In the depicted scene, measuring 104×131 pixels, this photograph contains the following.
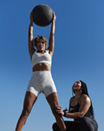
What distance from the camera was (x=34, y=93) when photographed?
17.1 ft

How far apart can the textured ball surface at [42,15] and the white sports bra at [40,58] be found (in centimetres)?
91

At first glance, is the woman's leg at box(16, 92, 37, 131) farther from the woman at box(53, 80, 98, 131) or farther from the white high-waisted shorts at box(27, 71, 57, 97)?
the woman at box(53, 80, 98, 131)

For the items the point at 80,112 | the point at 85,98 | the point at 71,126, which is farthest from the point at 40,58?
the point at 71,126

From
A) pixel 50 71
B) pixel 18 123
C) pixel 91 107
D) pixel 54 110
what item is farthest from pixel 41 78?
pixel 91 107

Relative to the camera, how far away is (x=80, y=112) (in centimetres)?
528

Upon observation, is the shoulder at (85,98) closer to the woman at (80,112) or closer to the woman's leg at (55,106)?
the woman at (80,112)

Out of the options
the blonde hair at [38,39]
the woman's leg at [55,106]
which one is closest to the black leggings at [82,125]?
the woman's leg at [55,106]

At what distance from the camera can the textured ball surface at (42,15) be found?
18.8 feet

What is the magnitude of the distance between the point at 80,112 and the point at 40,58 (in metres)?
1.69

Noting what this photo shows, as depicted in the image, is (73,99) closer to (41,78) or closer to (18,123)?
(41,78)

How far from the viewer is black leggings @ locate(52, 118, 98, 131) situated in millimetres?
5081

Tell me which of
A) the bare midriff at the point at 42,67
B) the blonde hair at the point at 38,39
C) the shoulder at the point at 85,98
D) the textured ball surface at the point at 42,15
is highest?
the textured ball surface at the point at 42,15

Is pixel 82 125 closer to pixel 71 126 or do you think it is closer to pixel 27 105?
pixel 71 126

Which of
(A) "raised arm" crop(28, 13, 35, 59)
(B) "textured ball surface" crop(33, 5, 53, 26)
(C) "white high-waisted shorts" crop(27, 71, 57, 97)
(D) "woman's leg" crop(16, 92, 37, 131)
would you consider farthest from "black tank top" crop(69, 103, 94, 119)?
(B) "textured ball surface" crop(33, 5, 53, 26)
